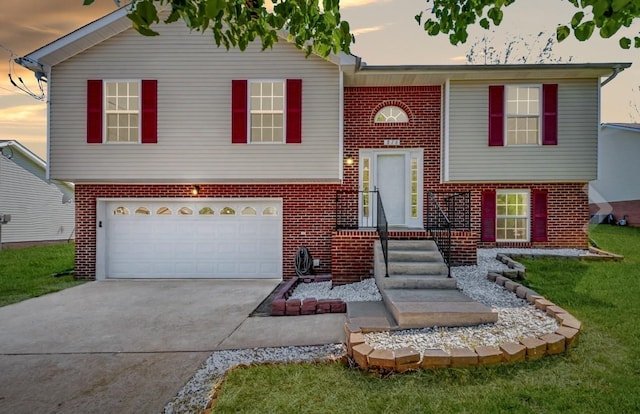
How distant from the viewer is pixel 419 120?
391 inches

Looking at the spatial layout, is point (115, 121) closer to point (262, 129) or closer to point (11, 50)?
point (11, 50)

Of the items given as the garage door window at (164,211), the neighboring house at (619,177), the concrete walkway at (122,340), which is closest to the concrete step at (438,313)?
the concrete walkway at (122,340)

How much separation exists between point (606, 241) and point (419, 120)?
932 cm

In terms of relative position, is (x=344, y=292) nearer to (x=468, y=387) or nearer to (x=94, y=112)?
(x=468, y=387)

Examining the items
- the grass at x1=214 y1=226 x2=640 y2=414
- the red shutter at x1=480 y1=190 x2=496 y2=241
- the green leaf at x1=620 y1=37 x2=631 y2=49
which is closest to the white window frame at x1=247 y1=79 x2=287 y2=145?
the red shutter at x1=480 y1=190 x2=496 y2=241

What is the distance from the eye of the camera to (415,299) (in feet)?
18.3

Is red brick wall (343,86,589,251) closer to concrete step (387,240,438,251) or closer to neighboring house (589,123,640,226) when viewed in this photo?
concrete step (387,240,438,251)

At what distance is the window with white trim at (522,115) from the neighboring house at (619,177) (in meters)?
11.1

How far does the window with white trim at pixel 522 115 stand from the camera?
968 centimetres

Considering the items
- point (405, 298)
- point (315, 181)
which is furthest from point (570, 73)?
point (405, 298)

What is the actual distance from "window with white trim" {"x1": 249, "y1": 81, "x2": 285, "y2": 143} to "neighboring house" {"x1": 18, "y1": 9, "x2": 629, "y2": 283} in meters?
0.04

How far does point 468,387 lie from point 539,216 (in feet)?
27.4

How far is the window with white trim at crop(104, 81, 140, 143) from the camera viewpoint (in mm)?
9266

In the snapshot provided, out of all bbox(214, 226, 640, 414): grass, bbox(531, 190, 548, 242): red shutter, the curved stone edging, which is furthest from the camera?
bbox(531, 190, 548, 242): red shutter
